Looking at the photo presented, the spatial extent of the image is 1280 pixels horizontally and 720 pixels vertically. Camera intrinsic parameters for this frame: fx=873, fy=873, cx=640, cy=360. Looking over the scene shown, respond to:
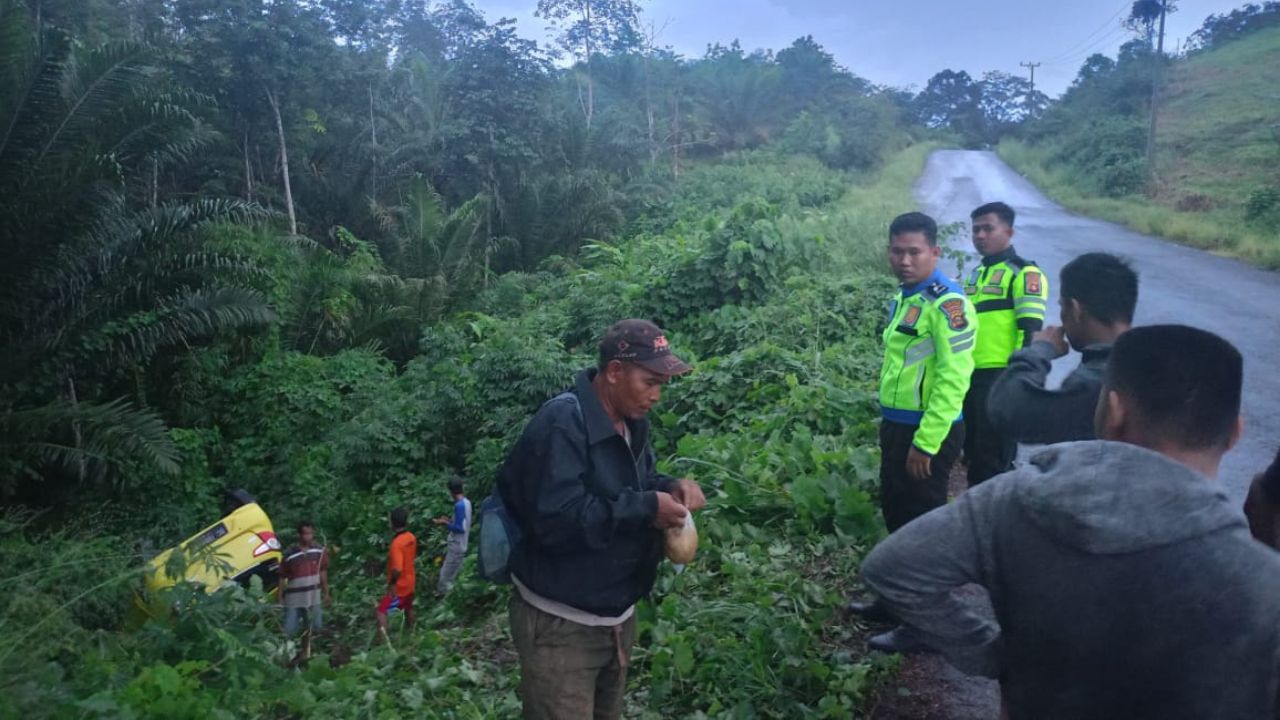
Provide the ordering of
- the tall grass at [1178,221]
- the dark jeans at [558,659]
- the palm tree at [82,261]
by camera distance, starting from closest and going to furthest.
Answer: the dark jeans at [558,659] < the palm tree at [82,261] < the tall grass at [1178,221]

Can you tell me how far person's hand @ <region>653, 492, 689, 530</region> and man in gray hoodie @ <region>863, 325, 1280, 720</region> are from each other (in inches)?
31.8

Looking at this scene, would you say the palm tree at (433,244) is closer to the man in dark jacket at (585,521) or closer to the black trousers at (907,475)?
the black trousers at (907,475)

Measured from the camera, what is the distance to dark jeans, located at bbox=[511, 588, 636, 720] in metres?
2.63

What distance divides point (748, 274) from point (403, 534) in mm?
5764

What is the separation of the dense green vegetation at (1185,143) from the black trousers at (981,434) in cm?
1227

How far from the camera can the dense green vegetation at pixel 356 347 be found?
4.23 m

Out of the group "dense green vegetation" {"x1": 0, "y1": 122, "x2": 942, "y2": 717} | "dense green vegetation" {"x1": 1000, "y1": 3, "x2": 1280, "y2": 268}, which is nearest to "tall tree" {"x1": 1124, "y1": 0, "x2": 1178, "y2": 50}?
"dense green vegetation" {"x1": 1000, "y1": 3, "x2": 1280, "y2": 268}

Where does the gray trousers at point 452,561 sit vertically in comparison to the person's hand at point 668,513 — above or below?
below

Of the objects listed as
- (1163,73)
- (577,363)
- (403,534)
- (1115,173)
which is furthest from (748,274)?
(1163,73)

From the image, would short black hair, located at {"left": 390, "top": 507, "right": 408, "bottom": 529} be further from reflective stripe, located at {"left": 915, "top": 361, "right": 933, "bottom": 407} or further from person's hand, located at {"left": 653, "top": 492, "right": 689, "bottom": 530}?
person's hand, located at {"left": 653, "top": 492, "right": 689, "bottom": 530}

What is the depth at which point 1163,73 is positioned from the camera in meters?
45.5

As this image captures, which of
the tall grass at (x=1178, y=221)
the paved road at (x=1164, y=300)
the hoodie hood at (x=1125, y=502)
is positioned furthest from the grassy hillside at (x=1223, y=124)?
the hoodie hood at (x=1125, y=502)

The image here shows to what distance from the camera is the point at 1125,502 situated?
153 cm

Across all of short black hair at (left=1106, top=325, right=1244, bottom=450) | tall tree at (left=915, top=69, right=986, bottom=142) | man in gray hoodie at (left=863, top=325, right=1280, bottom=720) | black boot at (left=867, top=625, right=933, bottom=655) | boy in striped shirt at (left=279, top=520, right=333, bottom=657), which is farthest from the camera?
tall tree at (left=915, top=69, right=986, bottom=142)
